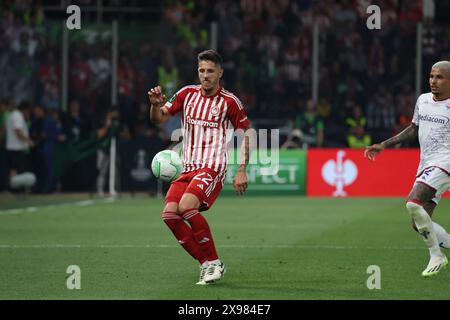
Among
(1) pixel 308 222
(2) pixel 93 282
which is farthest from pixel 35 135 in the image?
(2) pixel 93 282

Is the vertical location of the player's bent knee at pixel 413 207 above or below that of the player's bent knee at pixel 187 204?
below

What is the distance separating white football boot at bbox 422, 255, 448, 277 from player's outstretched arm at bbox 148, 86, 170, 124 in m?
2.92

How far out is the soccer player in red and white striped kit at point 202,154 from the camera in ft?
36.1

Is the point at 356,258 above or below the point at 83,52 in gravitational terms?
below

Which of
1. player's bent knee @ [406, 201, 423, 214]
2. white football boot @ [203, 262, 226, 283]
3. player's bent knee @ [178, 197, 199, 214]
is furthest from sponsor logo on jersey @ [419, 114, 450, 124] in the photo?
white football boot @ [203, 262, 226, 283]

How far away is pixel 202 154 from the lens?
11.2m

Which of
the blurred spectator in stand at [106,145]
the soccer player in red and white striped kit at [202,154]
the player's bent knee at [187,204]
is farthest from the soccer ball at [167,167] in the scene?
the blurred spectator in stand at [106,145]

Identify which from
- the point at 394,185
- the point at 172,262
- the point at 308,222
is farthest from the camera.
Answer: the point at 394,185

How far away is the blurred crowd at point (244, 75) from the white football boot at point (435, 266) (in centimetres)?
1543

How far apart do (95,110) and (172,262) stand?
15773 mm

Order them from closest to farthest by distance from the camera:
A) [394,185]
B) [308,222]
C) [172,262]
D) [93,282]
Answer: [93,282], [172,262], [308,222], [394,185]

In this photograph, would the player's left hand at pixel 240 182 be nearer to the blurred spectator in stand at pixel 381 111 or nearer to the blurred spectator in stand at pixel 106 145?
the blurred spectator in stand at pixel 106 145

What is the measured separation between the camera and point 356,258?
13336mm

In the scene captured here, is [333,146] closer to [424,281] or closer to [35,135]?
[35,135]
